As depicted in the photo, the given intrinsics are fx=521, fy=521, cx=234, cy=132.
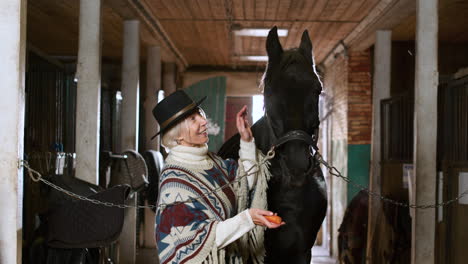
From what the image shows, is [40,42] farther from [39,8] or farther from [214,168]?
[214,168]

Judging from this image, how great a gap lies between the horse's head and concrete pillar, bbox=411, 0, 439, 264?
1836mm

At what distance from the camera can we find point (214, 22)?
7.24m

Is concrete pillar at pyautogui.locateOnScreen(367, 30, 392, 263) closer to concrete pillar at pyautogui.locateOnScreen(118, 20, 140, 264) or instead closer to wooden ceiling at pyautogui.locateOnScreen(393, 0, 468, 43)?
wooden ceiling at pyautogui.locateOnScreen(393, 0, 468, 43)

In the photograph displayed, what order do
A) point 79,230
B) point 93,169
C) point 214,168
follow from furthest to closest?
1. point 93,169
2. point 79,230
3. point 214,168

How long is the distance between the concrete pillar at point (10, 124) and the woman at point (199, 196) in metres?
0.93

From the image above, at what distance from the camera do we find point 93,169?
4.57 metres

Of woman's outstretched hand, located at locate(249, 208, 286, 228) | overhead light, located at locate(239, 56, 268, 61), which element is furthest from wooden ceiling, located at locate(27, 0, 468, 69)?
woman's outstretched hand, located at locate(249, 208, 286, 228)

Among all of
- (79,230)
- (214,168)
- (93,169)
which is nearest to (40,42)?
(93,169)

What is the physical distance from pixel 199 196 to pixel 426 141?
8.76 feet

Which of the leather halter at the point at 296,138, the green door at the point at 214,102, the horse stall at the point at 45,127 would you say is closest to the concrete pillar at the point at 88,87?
the horse stall at the point at 45,127

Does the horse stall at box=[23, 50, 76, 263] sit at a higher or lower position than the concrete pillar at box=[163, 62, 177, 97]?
lower

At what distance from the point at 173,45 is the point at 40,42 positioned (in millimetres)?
2194

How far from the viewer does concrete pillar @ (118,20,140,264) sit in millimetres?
6523

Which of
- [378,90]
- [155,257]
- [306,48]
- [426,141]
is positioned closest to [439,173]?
[426,141]
